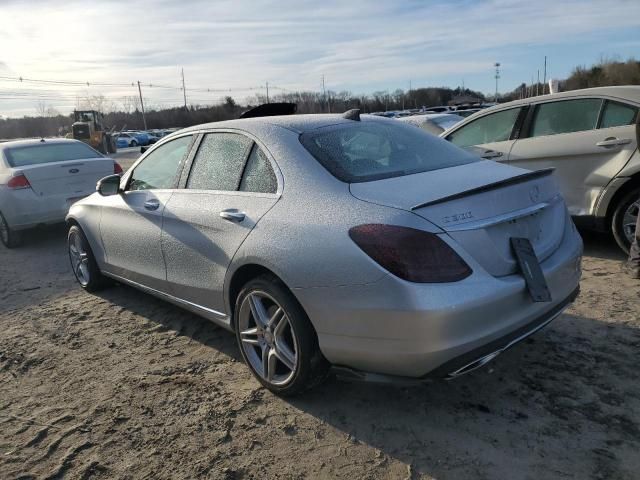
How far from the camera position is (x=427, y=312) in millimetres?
2365

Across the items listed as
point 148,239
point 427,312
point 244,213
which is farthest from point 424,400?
point 148,239

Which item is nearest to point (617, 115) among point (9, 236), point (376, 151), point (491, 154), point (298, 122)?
point (491, 154)

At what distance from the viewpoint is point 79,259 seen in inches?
214

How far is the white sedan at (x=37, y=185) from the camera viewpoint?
24.9ft

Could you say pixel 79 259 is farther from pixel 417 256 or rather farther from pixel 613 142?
pixel 613 142

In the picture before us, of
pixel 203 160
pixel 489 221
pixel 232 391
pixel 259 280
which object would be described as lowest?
pixel 232 391

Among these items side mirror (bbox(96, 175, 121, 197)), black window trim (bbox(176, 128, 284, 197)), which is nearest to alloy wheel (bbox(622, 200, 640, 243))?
black window trim (bbox(176, 128, 284, 197))

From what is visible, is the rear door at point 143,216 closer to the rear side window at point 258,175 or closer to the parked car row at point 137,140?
the rear side window at point 258,175

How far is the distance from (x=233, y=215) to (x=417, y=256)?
124cm

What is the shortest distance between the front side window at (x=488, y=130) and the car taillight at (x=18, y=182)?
579cm

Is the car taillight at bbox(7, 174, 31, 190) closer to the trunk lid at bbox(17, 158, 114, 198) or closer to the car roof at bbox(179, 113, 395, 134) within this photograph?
the trunk lid at bbox(17, 158, 114, 198)

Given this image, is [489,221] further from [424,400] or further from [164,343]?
[164,343]

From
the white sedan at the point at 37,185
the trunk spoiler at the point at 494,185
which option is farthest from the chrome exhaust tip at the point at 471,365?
the white sedan at the point at 37,185

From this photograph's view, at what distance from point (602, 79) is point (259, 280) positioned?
52371 millimetres
